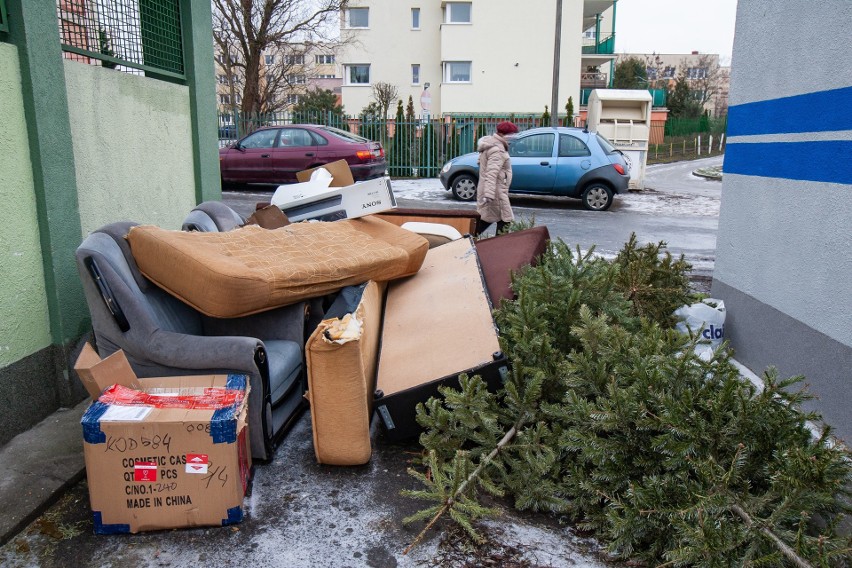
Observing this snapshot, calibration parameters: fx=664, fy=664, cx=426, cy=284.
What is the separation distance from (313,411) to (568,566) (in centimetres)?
131

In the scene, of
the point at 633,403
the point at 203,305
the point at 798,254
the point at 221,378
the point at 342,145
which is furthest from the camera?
the point at 342,145

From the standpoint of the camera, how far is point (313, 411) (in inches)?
123

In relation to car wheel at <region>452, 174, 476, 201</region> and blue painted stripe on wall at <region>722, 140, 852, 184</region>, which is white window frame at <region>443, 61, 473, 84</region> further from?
blue painted stripe on wall at <region>722, 140, 852, 184</region>

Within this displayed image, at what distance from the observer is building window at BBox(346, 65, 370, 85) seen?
31219 mm

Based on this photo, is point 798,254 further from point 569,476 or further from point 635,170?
point 635,170

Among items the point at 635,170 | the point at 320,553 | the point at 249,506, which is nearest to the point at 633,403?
Result: the point at 320,553

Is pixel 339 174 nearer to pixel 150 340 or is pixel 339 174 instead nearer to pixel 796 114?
pixel 150 340

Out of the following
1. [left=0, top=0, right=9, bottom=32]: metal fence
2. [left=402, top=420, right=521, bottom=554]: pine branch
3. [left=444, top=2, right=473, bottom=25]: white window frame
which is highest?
[left=444, top=2, right=473, bottom=25]: white window frame

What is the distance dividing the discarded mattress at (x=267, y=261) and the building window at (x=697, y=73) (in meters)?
54.5

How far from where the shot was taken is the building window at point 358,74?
31219 millimetres

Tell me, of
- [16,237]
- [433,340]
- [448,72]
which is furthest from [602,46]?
[16,237]

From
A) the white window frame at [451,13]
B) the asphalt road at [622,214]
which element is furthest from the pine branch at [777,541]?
the white window frame at [451,13]

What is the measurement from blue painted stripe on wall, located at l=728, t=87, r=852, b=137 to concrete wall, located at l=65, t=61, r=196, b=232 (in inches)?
169

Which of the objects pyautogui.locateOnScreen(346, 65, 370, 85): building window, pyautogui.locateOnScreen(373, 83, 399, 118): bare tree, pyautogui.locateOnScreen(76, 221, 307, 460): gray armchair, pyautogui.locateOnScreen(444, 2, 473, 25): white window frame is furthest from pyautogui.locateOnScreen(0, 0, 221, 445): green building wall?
pyautogui.locateOnScreen(346, 65, 370, 85): building window
